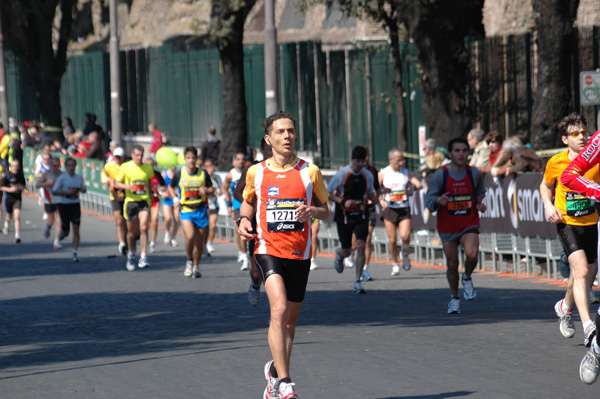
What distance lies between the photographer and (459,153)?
12.0 meters

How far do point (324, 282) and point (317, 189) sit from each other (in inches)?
313

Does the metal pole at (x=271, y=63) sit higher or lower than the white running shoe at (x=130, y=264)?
higher

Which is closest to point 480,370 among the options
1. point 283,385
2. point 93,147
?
point 283,385

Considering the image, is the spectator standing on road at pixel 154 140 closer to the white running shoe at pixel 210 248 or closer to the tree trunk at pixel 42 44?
the tree trunk at pixel 42 44

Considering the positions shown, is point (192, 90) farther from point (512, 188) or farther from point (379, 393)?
point (379, 393)

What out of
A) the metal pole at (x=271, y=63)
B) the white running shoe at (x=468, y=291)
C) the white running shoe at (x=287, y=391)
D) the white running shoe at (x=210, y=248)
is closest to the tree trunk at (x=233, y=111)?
the white running shoe at (x=210, y=248)

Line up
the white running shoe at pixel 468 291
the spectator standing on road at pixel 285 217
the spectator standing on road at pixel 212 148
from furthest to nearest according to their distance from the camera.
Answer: the spectator standing on road at pixel 212 148 → the white running shoe at pixel 468 291 → the spectator standing on road at pixel 285 217

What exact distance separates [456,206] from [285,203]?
458 cm

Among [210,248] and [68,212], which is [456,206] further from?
[68,212]

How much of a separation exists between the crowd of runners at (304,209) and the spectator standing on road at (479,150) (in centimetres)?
97

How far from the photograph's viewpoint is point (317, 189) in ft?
26.2

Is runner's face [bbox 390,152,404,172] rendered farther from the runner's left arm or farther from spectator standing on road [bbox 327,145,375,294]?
the runner's left arm

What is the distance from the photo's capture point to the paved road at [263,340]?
328 inches

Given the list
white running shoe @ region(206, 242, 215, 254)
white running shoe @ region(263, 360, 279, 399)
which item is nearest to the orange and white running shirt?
white running shoe @ region(263, 360, 279, 399)
